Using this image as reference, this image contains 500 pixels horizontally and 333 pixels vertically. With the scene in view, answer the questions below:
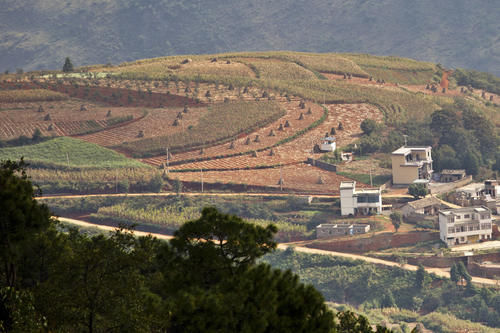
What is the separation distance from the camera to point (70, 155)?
8119cm

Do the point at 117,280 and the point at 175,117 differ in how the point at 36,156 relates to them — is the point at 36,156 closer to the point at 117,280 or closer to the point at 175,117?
the point at 175,117

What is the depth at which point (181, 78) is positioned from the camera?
327ft

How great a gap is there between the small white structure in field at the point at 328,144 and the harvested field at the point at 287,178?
375cm

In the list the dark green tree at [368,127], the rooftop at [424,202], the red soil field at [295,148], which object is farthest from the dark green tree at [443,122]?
the rooftop at [424,202]

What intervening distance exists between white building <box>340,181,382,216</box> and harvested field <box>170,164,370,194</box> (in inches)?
175

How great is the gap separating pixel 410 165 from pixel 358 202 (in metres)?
8.59

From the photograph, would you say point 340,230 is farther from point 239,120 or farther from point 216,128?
point 239,120

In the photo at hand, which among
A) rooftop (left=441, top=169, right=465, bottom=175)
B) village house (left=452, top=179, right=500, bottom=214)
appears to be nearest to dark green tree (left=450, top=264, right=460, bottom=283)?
village house (left=452, top=179, right=500, bottom=214)

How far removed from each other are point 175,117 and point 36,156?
43.6ft

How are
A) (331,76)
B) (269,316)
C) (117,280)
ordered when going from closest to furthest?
1. (269,316)
2. (117,280)
3. (331,76)

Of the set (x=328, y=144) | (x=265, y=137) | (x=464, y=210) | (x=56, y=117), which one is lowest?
(x=464, y=210)

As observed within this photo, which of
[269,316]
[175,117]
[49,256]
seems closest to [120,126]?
[175,117]

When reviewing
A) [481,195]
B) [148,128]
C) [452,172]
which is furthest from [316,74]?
[481,195]

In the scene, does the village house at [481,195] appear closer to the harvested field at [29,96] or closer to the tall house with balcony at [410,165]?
the tall house with balcony at [410,165]
